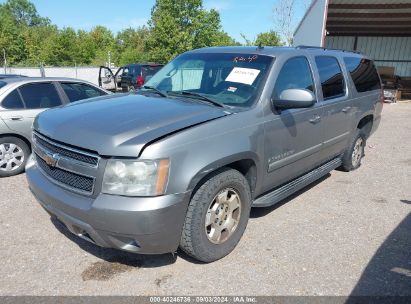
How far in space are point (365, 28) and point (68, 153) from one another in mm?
23882

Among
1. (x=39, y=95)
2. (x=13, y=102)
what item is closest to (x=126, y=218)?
(x=13, y=102)

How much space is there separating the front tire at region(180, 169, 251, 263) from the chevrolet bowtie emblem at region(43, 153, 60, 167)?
1159 millimetres

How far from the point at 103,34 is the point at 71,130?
69785mm

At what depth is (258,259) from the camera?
3404mm

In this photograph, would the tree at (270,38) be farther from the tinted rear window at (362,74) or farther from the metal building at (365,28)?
the tinted rear window at (362,74)

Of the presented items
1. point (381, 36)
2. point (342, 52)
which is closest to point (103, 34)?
point (381, 36)

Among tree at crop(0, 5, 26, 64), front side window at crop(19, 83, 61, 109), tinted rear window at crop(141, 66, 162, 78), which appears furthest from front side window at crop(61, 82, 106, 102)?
tree at crop(0, 5, 26, 64)

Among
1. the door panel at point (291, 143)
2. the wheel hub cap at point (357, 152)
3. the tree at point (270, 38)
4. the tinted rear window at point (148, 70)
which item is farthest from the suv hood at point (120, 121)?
the tree at point (270, 38)

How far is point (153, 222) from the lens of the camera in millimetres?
2637

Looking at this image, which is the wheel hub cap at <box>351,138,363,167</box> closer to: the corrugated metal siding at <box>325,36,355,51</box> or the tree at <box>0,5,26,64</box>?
the corrugated metal siding at <box>325,36,355,51</box>

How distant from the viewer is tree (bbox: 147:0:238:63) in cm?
3253

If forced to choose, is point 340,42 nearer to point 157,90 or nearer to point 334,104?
point 334,104

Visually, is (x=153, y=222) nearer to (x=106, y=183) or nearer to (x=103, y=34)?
(x=106, y=183)

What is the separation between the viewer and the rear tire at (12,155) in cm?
548
